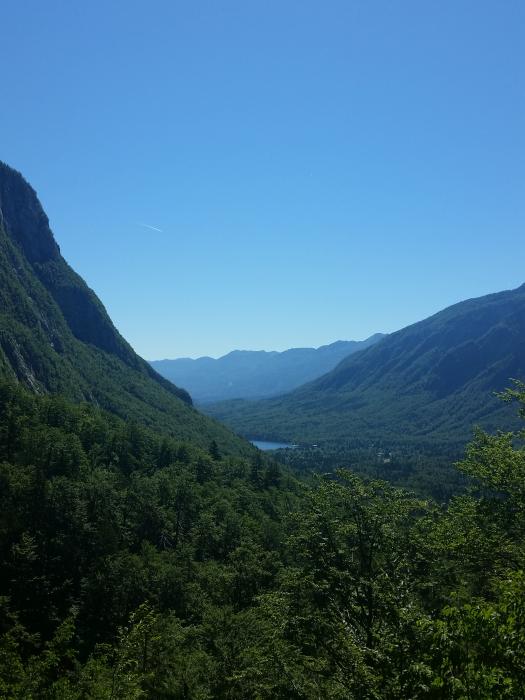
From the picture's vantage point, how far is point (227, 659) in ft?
134

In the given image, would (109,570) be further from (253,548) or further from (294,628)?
(294,628)

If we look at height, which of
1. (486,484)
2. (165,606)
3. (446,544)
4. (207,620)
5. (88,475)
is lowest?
(165,606)

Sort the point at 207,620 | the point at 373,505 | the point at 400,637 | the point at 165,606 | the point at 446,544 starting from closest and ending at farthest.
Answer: the point at 400,637, the point at 446,544, the point at 373,505, the point at 207,620, the point at 165,606

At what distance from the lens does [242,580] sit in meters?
68.0

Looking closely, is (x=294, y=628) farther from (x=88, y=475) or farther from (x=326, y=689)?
(x=88, y=475)

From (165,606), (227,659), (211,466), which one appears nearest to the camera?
(227,659)

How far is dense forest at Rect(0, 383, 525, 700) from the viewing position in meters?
17.3

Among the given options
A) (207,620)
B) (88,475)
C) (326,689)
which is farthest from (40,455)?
(326,689)

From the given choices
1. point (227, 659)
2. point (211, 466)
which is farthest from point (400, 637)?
point (211, 466)

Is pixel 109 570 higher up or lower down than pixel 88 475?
lower down

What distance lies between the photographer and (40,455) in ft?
303

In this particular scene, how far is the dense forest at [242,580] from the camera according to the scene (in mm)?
17328

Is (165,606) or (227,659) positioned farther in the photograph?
(165,606)

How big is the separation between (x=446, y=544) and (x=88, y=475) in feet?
273
